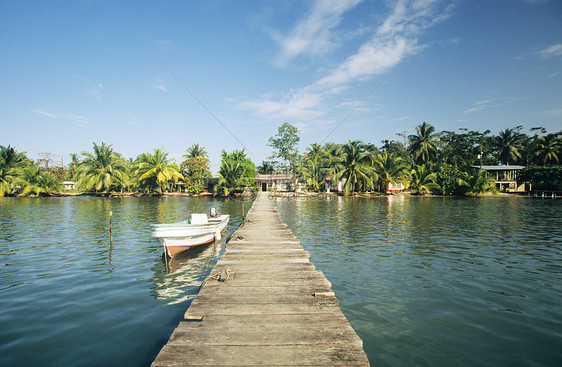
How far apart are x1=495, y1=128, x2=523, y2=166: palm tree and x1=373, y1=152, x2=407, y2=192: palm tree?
35.5 metres

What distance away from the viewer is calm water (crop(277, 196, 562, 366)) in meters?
5.47

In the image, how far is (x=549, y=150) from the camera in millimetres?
60156

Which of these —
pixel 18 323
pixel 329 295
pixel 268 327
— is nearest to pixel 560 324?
pixel 329 295

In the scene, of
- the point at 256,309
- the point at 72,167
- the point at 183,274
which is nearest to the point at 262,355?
the point at 256,309

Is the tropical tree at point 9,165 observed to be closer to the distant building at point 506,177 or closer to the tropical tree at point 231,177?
the tropical tree at point 231,177

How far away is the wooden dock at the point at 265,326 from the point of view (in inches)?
139

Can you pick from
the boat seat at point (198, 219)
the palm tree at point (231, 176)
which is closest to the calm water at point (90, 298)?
the boat seat at point (198, 219)

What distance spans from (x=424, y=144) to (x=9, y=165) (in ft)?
297

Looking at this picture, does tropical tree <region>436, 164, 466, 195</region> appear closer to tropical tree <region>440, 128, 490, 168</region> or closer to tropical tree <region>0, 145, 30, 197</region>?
tropical tree <region>440, 128, 490, 168</region>

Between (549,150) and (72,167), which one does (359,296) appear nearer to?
(549,150)

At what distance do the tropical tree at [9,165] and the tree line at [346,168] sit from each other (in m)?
0.14

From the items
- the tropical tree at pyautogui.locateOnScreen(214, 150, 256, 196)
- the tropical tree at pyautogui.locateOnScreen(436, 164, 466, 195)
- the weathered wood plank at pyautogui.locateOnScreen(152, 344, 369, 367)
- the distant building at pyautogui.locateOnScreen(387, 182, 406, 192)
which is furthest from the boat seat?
the tropical tree at pyautogui.locateOnScreen(436, 164, 466, 195)

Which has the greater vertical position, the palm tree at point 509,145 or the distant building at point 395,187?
the palm tree at point 509,145

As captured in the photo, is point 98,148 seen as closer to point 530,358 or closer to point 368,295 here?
point 368,295
